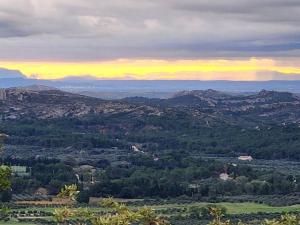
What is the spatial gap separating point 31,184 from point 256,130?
85784 mm

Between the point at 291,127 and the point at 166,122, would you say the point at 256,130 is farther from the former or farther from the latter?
the point at 166,122

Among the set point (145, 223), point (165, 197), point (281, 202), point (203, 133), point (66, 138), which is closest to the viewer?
point (145, 223)

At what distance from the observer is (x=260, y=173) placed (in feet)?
373

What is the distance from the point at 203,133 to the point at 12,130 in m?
47.3

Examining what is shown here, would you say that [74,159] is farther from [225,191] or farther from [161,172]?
[225,191]

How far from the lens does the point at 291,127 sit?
174000mm

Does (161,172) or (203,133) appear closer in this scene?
(161,172)

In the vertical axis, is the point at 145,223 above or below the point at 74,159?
above

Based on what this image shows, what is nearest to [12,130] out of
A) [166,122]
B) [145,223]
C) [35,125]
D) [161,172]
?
[35,125]

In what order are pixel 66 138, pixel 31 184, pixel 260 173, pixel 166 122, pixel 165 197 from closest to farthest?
pixel 165 197 < pixel 31 184 < pixel 260 173 < pixel 66 138 < pixel 166 122

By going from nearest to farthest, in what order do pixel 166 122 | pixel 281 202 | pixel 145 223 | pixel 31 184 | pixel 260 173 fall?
pixel 145 223 < pixel 281 202 < pixel 31 184 < pixel 260 173 < pixel 166 122

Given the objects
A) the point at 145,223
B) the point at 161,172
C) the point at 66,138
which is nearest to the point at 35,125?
the point at 66,138

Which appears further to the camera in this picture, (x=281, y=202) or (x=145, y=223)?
(x=281, y=202)

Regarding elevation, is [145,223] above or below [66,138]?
above
